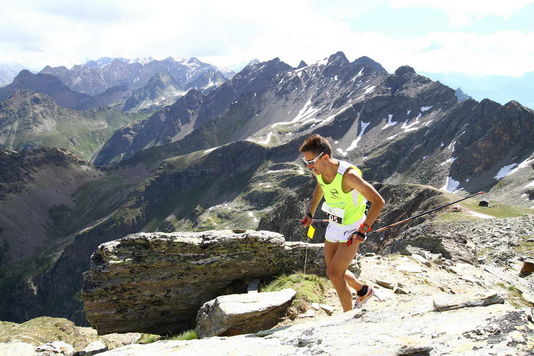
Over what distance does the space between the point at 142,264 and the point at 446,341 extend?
12102 mm

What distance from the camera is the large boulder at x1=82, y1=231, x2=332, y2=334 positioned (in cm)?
1431

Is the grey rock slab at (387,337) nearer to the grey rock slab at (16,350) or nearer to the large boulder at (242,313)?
the large boulder at (242,313)

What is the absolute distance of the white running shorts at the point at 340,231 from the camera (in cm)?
888

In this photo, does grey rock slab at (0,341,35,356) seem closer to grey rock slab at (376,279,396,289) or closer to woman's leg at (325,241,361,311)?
woman's leg at (325,241,361,311)

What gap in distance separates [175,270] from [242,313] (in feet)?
17.5

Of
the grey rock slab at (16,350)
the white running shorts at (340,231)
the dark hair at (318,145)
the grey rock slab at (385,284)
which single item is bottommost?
the grey rock slab at (16,350)

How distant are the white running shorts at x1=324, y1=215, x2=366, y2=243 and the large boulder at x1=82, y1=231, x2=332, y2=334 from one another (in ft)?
18.0

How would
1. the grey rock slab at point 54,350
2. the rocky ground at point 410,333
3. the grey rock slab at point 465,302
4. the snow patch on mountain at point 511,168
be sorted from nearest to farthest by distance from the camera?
the rocky ground at point 410,333
the grey rock slab at point 465,302
the grey rock slab at point 54,350
the snow patch on mountain at point 511,168

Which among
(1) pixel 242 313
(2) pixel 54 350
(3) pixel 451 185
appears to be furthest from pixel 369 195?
(3) pixel 451 185

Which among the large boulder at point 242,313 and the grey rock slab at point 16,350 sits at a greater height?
the large boulder at point 242,313

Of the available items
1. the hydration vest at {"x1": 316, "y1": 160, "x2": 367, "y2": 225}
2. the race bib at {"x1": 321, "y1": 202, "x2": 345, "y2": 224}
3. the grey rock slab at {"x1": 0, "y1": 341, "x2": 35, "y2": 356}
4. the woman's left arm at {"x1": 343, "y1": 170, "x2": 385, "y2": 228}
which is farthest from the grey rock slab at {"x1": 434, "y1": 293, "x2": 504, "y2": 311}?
the grey rock slab at {"x1": 0, "y1": 341, "x2": 35, "y2": 356}

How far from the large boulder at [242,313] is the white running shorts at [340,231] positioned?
3.18 metres

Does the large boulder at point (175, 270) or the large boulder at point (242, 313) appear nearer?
the large boulder at point (242, 313)

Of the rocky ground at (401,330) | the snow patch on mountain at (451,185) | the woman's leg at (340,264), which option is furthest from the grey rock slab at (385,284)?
the snow patch on mountain at (451,185)
